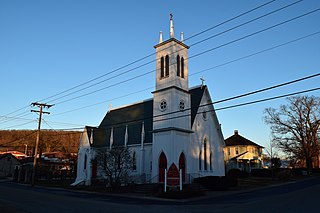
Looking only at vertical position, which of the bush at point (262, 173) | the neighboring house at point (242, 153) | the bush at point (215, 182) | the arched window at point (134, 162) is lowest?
the bush at point (215, 182)

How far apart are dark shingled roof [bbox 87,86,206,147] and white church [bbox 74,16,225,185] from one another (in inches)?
4.9

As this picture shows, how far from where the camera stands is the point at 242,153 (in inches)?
2334

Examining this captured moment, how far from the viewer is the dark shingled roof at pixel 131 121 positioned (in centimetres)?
3397

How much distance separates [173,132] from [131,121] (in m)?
5.34

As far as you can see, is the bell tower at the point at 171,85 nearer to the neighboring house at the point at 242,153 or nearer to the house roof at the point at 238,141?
the neighboring house at the point at 242,153

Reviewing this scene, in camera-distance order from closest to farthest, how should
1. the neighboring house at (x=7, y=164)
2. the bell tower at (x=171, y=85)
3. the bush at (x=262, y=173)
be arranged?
the bell tower at (x=171, y=85)
the bush at (x=262, y=173)
the neighboring house at (x=7, y=164)

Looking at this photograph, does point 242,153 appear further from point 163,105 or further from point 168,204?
point 168,204

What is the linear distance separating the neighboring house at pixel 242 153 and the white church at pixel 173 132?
77.8ft

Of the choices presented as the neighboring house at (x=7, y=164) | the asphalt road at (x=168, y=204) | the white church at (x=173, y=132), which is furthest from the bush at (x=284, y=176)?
the neighboring house at (x=7, y=164)

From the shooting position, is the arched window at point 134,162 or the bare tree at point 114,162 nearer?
the bare tree at point 114,162

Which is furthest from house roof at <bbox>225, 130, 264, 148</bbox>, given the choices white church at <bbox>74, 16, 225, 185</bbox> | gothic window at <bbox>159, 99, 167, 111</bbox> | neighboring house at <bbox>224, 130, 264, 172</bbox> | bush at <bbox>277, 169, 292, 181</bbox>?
gothic window at <bbox>159, 99, 167, 111</bbox>

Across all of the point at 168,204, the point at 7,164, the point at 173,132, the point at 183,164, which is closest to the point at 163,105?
the point at 173,132

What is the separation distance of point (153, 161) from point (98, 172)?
1192 centimetres

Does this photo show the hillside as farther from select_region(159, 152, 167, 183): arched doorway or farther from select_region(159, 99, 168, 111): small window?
select_region(159, 152, 167, 183): arched doorway
